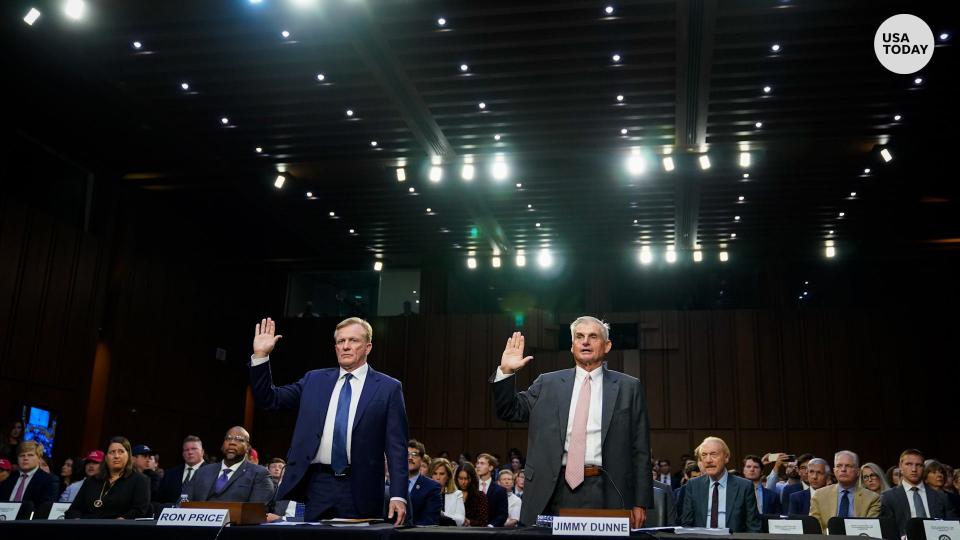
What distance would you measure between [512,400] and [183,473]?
5111mm

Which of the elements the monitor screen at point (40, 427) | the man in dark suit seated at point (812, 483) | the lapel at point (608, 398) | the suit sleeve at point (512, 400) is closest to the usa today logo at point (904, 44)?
the man in dark suit seated at point (812, 483)

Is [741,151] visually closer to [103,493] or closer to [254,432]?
[103,493]

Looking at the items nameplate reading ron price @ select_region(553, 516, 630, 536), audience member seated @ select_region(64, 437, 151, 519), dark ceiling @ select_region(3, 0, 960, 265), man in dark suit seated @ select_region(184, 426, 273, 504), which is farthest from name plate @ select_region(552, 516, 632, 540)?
dark ceiling @ select_region(3, 0, 960, 265)

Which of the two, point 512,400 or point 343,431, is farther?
point 512,400

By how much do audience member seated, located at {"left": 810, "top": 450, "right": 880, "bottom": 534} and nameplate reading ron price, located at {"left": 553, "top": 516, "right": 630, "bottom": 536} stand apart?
4801 mm

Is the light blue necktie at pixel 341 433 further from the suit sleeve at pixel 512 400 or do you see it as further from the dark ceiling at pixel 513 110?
→ the dark ceiling at pixel 513 110

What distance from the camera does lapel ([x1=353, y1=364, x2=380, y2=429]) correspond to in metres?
3.35

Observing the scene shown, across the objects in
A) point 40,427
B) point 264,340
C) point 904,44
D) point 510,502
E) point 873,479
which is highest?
point 904,44

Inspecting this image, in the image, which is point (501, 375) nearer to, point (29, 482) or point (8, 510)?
point (8, 510)

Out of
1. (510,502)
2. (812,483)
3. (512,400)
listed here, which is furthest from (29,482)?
(812,483)

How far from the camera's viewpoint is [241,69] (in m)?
9.34

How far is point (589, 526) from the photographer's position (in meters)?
2.28

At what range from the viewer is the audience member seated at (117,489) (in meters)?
5.94

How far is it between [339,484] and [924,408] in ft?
47.2
